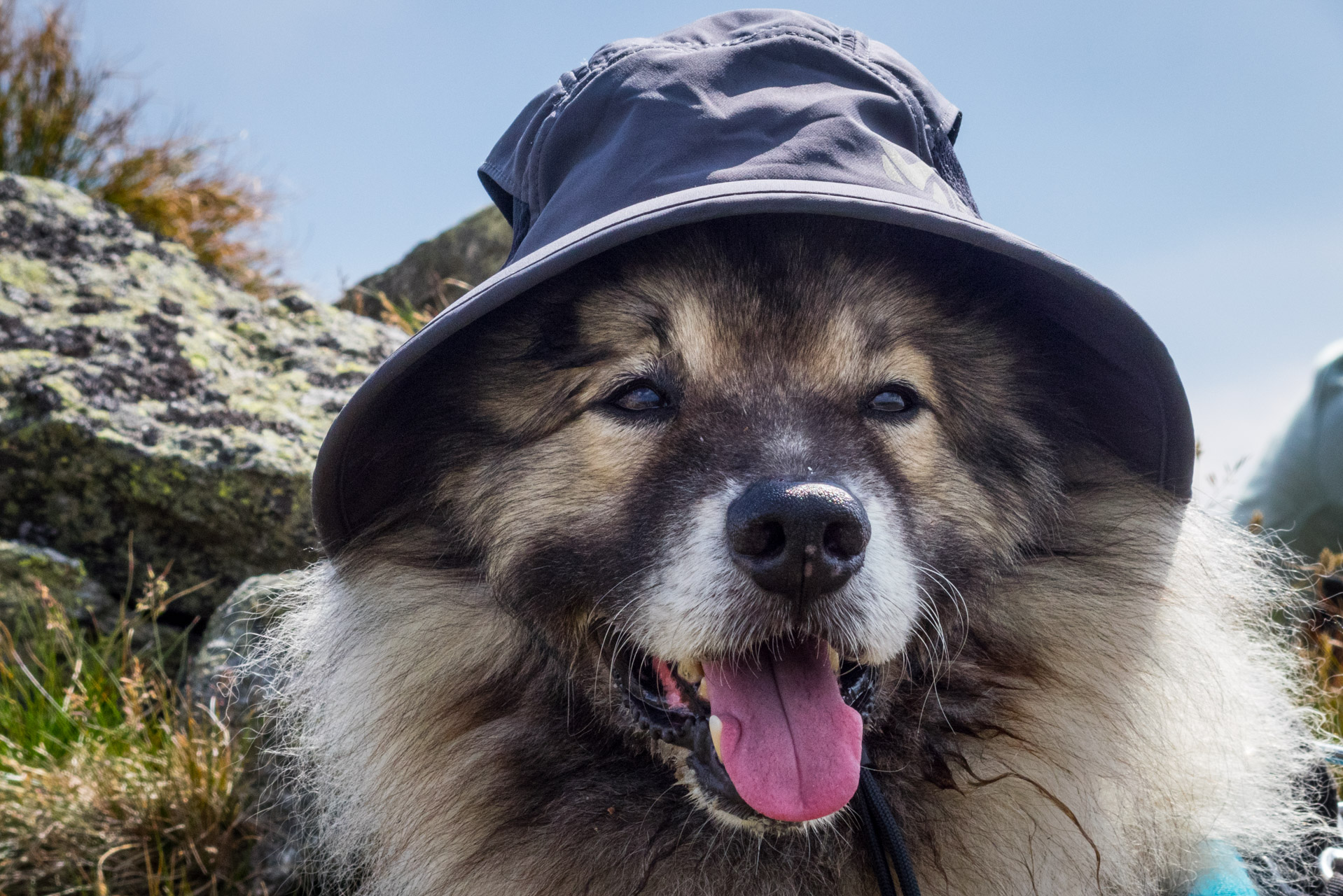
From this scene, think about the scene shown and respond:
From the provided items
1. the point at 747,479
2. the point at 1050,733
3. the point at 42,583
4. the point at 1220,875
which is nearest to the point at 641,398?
the point at 747,479

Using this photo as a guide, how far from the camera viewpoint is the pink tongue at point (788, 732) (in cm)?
165

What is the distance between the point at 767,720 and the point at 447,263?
641 centimetres

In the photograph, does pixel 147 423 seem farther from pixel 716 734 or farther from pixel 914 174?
pixel 914 174

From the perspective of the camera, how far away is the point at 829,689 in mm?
1763

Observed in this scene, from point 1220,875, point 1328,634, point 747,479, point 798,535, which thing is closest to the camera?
point 798,535

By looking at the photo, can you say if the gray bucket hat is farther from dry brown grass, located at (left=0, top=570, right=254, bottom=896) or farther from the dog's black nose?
dry brown grass, located at (left=0, top=570, right=254, bottom=896)

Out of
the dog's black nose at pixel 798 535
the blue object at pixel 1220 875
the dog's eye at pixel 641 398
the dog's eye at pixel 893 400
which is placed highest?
the dog's eye at pixel 641 398

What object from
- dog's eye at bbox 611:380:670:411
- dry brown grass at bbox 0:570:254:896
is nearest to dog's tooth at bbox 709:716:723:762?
dog's eye at bbox 611:380:670:411

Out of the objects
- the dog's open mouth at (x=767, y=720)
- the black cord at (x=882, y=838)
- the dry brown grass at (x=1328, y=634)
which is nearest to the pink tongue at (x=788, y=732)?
the dog's open mouth at (x=767, y=720)

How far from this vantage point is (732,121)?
1.70m

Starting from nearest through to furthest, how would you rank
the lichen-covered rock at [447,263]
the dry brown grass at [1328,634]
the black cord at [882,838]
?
the black cord at [882,838] → the dry brown grass at [1328,634] → the lichen-covered rock at [447,263]

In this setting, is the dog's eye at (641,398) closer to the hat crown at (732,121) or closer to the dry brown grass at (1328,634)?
the hat crown at (732,121)

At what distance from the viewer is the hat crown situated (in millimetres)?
1667

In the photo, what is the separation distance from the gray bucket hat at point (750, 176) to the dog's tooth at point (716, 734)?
81 centimetres
